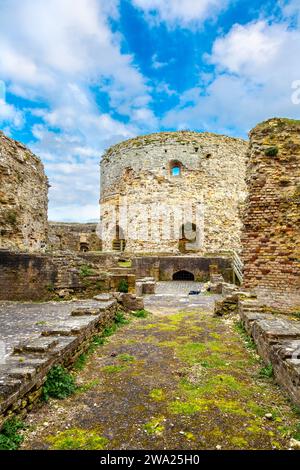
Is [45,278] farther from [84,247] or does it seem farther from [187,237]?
[84,247]

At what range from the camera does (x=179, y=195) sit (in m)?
23.5

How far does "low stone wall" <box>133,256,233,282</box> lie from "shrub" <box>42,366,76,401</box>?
13.6 meters

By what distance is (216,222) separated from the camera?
77.8 feet

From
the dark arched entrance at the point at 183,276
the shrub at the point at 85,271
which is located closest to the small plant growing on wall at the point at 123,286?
the shrub at the point at 85,271

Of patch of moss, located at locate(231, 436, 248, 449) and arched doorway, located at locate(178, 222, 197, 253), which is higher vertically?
arched doorway, located at locate(178, 222, 197, 253)

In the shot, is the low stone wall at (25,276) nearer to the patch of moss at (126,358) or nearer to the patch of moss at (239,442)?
the patch of moss at (126,358)

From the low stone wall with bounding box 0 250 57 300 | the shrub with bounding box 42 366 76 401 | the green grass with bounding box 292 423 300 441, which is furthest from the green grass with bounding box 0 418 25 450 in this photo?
the low stone wall with bounding box 0 250 57 300

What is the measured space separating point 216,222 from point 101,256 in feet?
32.8

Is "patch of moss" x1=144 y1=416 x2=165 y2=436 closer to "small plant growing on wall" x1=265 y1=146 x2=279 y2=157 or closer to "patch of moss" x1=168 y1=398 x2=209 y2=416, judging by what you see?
"patch of moss" x1=168 y1=398 x2=209 y2=416

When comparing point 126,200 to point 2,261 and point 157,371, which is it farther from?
point 157,371

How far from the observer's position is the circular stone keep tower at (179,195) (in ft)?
75.9

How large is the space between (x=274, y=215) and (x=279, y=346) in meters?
4.69

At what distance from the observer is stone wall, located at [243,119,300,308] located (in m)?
7.96

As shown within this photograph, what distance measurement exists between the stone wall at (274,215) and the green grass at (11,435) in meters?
6.70
